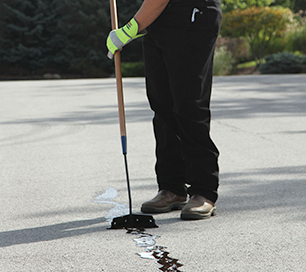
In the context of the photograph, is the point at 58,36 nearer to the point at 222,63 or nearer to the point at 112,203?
the point at 222,63

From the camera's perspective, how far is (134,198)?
12.0 feet

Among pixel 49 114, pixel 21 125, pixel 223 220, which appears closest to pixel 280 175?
pixel 223 220

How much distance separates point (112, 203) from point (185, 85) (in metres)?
1.04

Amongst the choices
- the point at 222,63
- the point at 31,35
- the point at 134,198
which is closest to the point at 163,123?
the point at 134,198

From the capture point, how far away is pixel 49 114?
8.61m

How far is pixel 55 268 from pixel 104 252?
288 mm

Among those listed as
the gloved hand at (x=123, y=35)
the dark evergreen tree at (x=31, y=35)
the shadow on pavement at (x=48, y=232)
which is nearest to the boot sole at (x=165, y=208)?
the shadow on pavement at (x=48, y=232)

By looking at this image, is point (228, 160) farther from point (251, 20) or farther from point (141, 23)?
point (251, 20)

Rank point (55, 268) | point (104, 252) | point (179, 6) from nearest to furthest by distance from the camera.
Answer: point (55, 268)
point (104, 252)
point (179, 6)

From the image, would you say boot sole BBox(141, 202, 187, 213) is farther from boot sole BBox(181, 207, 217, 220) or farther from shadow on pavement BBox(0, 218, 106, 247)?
shadow on pavement BBox(0, 218, 106, 247)

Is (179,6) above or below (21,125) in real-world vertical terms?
above

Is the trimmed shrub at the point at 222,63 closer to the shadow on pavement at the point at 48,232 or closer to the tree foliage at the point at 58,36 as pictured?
the tree foliage at the point at 58,36

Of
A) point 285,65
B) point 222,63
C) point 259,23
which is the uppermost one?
point 259,23

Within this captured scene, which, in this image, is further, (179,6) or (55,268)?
(179,6)
